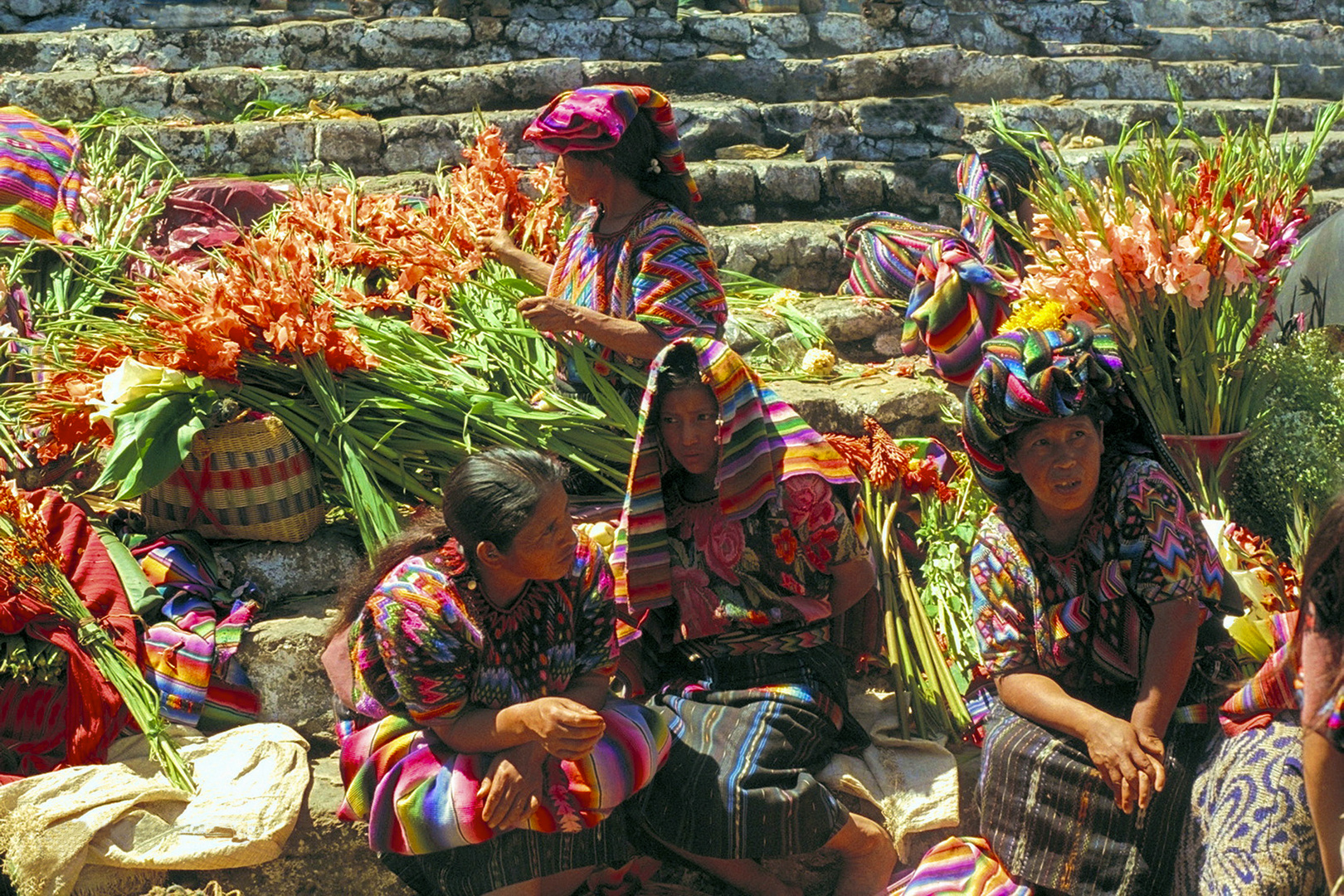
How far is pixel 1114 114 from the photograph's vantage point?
8586mm

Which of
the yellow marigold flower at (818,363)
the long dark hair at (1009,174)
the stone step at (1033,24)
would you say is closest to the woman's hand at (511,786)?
the yellow marigold flower at (818,363)

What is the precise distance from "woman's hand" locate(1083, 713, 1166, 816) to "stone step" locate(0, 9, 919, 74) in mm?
5335

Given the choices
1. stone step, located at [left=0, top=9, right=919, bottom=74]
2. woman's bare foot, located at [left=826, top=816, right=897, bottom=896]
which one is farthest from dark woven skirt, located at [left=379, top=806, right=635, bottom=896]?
stone step, located at [left=0, top=9, right=919, bottom=74]

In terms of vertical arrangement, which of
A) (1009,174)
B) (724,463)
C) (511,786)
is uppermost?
(1009,174)

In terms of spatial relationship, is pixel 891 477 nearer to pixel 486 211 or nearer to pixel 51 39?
pixel 486 211

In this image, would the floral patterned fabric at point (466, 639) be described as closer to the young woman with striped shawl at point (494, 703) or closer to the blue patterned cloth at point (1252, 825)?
the young woman with striped shawl at point (494, 703)

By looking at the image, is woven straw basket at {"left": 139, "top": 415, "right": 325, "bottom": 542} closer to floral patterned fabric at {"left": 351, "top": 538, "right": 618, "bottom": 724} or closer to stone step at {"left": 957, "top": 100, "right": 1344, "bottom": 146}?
floral patterned fabric at {"left": 351, "top": 538, "right": 618, "bottom": 724}

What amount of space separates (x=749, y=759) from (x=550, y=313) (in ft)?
4.29

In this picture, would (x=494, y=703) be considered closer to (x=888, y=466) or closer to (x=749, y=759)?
(x=749, y=759)

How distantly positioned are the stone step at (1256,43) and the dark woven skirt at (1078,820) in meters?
9.02

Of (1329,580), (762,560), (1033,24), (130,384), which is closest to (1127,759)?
(1329,580)

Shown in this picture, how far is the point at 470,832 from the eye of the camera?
2504 millimetres

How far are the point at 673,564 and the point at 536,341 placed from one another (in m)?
1.15

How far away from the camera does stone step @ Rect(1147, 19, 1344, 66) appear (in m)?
10.5
